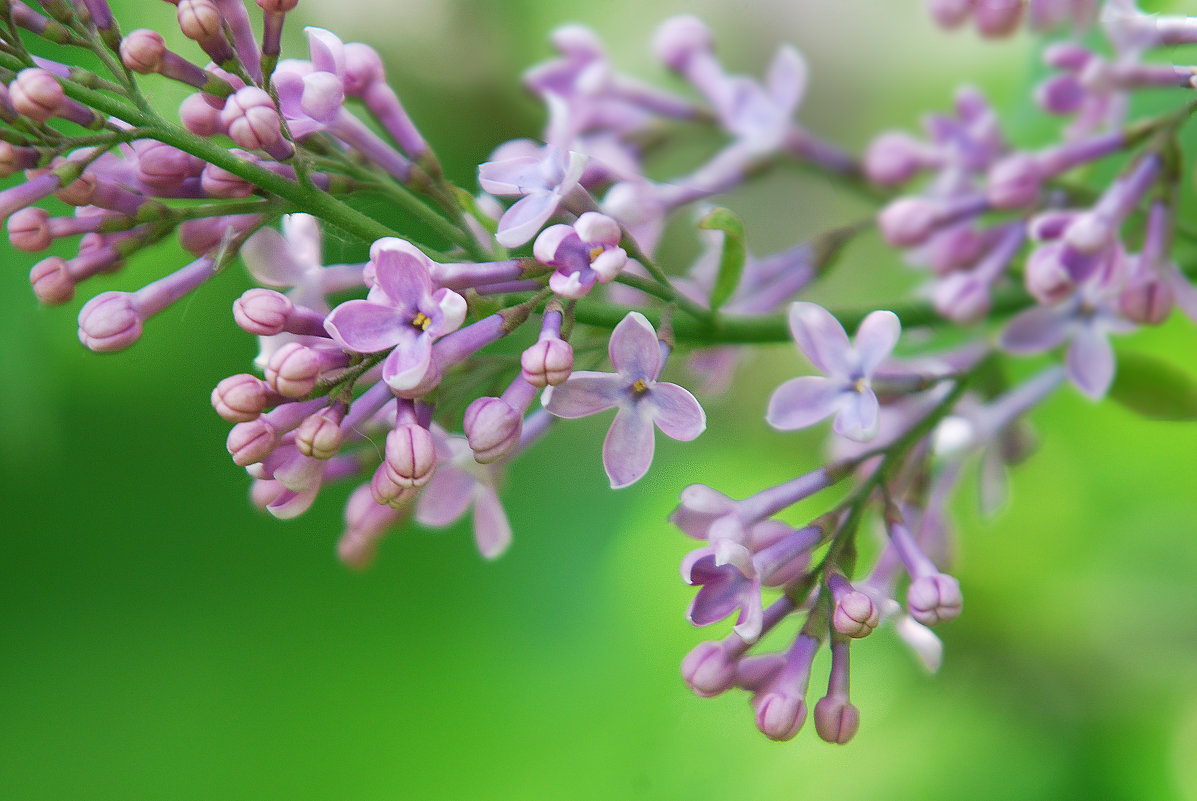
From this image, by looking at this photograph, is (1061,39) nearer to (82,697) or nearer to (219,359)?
(219,359)

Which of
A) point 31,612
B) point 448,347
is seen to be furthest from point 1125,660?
point 31,612

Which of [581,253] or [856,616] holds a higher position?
[581,253]

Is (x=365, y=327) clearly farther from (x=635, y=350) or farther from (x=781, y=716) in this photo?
(x=781, y=716)

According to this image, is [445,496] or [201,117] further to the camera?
[445,496]

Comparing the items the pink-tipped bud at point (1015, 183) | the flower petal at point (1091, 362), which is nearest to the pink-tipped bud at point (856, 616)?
the flower petal at point (1091, 362)

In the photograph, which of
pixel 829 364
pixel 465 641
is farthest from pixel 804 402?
pixel 465 641

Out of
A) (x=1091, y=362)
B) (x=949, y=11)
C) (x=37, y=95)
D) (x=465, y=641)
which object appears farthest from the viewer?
(x=465, y=641)
